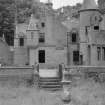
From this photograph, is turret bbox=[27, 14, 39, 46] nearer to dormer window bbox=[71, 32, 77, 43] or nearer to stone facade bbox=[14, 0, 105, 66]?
→ stone facade bbox=[14, 0, 105, 66]

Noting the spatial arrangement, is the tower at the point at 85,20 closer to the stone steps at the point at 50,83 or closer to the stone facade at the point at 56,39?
the stone facade at the point at 56,39

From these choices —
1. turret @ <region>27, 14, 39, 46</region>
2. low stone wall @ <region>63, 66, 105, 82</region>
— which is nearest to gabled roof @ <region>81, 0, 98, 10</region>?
turret @ <region>27, 14, 39, 46</region>

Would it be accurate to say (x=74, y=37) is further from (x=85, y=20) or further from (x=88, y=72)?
(x=88, y=72)

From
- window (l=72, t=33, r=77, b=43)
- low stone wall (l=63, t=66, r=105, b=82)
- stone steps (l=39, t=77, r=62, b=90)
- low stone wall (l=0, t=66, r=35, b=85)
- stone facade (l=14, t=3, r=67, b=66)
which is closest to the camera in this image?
stone steps (l=39, t=77, r=62, b=90)

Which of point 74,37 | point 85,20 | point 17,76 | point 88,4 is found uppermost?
point 88,4

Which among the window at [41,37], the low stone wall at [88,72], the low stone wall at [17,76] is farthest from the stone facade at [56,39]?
the low stone wall at [17,76]

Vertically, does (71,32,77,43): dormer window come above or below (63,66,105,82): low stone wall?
above

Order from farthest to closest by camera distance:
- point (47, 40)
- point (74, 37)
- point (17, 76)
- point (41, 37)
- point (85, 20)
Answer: point (74, 37), point (41, 37), point (47, 40), point (85, 20), point (17, 76)

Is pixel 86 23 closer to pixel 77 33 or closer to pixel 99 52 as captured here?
pixel 77 33

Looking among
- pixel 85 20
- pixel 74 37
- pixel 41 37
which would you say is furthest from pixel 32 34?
pixel 85 20

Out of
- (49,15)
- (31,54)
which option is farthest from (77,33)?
(31,54)

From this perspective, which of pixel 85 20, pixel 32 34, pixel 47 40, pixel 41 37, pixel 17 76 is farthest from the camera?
pixel 41 37

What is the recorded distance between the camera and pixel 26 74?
2484cm

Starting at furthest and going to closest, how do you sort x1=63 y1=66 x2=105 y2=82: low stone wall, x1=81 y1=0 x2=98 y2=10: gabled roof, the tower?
x1=81 y1=0 x2=98 y2=10: gabled roof, the tower, x1=63 y1=66 x2=105 y2=82: low stone wall
